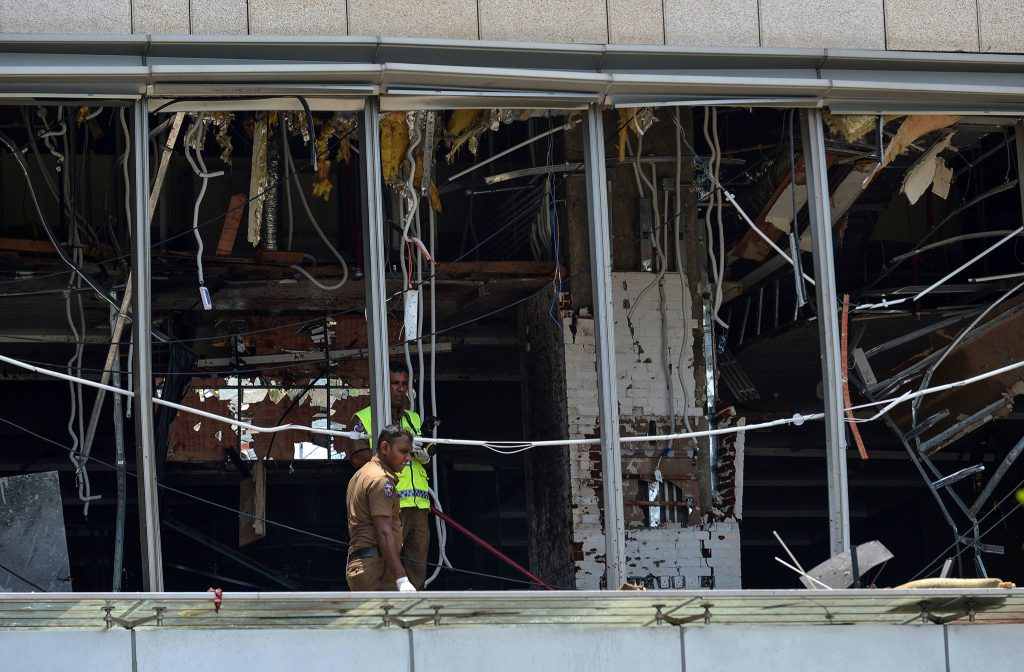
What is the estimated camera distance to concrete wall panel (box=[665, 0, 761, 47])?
8.73 meters

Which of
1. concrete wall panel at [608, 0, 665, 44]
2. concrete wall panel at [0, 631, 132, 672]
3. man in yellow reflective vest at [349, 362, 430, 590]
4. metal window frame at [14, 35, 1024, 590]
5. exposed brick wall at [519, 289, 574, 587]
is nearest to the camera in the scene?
concrete wall panel at [0, 631, 132, 672]

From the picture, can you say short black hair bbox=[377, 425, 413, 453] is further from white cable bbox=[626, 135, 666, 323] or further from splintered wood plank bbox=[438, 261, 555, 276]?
white cable bbox=[626, 135, 666, 323]

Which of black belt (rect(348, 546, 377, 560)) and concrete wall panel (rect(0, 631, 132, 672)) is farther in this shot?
black belt (rect(348, 546, 377, 560))

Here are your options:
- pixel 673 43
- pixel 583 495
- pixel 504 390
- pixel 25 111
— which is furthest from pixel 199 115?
pixel 504 390

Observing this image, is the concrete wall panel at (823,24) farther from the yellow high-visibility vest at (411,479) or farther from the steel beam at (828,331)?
the yellow high-visibility vest at (411,479)

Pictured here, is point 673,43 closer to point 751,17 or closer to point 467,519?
point 751,17

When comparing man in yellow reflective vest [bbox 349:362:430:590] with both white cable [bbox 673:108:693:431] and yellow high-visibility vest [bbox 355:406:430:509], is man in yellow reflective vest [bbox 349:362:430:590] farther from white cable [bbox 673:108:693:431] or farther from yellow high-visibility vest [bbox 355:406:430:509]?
white cable [bbox 673:108:693:431]

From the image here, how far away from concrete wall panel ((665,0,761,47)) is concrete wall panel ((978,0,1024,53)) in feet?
4.50

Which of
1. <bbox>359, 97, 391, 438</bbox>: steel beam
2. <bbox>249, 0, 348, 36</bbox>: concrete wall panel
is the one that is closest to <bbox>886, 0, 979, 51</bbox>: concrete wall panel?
<bbox>359, 97, 391, 438</bbox>: steel beam

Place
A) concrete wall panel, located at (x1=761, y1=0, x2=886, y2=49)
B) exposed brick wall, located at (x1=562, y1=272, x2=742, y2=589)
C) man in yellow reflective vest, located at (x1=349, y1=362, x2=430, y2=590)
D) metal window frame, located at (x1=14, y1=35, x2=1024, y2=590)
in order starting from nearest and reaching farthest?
metal window frame, located at (x1=14, y1=35, x2=1024, y2=590) → concrete wall panel, located at (x1=761, y1=0, x2=886, y2=49) → man in yellow reflective vest, located at (x1=349, y1=362, x2=430, y2=590) → exposed brick wall, located at (x1=562, y1=272, x2=742, y2=589)

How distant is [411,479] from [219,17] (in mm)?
3010

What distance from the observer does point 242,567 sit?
1277 centimetres

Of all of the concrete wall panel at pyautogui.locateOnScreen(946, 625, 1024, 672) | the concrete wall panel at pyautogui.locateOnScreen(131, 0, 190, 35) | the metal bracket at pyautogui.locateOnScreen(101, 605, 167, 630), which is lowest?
the concrete wall panel at pyautogui.locateOnScreen(946, 625, 1024, 672)

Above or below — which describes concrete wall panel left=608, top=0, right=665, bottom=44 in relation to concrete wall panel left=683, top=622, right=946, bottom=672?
above
